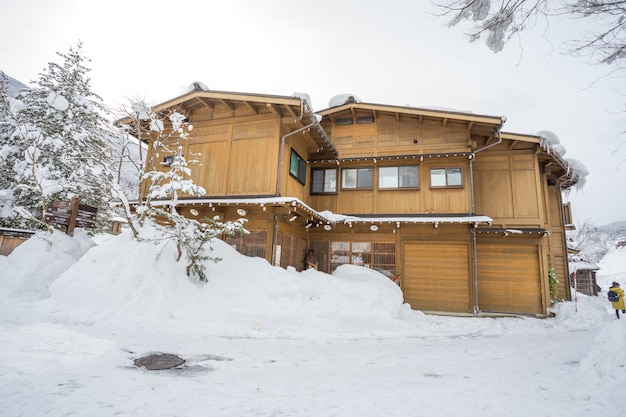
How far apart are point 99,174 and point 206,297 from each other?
16.1 feet

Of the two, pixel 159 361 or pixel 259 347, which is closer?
pixel 159 361

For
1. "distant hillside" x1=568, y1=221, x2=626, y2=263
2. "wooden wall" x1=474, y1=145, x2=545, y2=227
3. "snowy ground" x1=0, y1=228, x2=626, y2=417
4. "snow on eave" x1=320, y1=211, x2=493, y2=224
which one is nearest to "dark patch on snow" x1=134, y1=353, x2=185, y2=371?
"snowy ground" x1=0, y1=228, x2=626, y2=417

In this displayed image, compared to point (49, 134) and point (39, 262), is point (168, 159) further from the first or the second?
point (49, 134)

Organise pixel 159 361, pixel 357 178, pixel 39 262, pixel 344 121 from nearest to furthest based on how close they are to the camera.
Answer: pixel 159 361, pixel 39 262, pixel 357 178, pixel 344 121

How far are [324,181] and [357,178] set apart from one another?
1.50 metres

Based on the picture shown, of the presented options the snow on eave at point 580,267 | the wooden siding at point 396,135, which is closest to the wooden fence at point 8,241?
the wooden siding at point 396,135

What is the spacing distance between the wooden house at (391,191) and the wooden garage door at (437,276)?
0.04 meters

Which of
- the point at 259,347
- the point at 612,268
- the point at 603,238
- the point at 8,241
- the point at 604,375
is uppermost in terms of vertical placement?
the point at 603,238

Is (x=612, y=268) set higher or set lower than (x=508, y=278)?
higher

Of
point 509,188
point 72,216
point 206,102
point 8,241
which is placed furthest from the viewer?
point 509,188

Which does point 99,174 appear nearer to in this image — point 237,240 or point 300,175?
point 237,240

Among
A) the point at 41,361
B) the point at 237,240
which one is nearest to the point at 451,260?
the point at 237,240

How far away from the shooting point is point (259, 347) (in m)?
5.84

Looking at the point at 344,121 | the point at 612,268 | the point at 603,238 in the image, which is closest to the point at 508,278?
the point at 344,121
